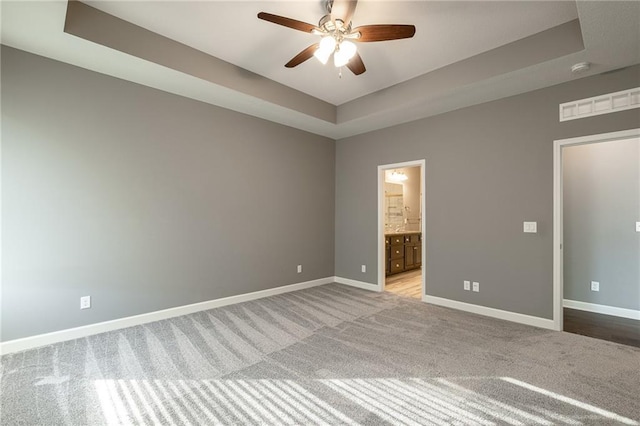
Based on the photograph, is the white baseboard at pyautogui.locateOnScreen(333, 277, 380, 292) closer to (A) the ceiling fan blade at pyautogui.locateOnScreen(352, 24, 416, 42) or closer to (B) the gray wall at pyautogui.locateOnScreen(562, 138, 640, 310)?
(B) the gray wall at pyautogui.locateOnScreen(562, 138, 640, 310)

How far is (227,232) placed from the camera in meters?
4.05

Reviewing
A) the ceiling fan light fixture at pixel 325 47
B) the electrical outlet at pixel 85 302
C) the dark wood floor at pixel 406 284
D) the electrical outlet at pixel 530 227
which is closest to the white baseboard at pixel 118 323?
the electrical outlet at pixel 85 302

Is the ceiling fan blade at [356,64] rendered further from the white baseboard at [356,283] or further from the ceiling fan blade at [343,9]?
the white baseboard at [356,283]

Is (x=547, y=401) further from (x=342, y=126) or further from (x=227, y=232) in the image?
(x=342, y=126)

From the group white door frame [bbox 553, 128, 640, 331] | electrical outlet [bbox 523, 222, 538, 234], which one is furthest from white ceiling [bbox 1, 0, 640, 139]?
electrical outlet [bbox 523, 222, 538, 234]

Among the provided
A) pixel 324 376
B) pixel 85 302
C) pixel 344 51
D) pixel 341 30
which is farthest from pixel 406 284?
pixel 85 302

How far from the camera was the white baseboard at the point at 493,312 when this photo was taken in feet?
10.7

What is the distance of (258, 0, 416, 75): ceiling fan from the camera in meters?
2.15

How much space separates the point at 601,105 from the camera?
2.95 metres

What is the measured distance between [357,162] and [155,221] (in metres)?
3.39

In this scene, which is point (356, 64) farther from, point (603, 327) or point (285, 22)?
point (603, 327)

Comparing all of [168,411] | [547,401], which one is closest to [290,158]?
[168,411]

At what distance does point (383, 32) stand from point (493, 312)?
3.47 metres

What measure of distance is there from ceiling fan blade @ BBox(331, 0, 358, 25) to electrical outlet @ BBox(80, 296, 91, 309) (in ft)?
11.8
